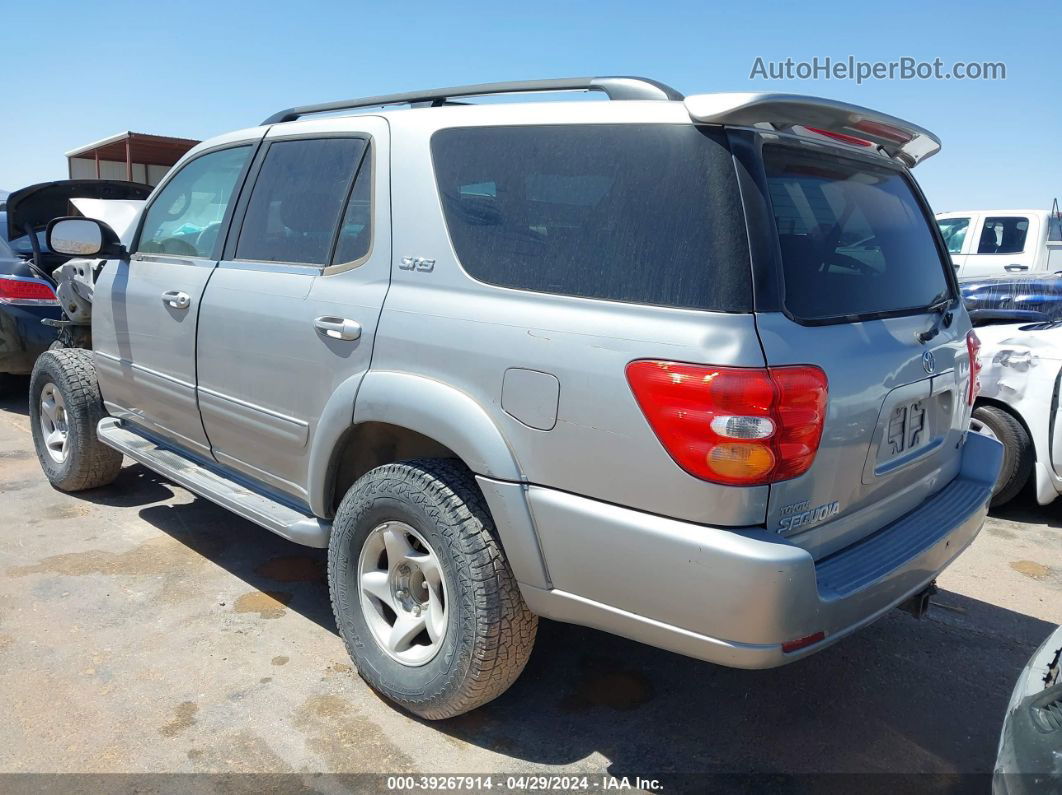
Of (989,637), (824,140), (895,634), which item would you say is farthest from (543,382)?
(989,637)

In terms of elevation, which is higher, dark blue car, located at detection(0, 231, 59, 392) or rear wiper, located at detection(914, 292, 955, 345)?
rear wiper, located at detection(914, 292, 955, 345)

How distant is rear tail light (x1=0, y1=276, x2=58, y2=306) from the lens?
626 cm

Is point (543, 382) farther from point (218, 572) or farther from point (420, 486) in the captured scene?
point (218, 572)

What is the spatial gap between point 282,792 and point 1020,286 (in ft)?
18.4

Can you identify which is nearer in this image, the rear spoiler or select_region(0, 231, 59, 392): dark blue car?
the rear spoiler

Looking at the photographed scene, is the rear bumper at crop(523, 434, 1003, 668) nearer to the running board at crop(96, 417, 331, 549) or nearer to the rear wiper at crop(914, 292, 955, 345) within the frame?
the rear wiper at crop(914, 292, 955, 345)

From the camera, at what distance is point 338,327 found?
2.79m

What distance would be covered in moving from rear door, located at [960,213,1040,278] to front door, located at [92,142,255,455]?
32.6ft

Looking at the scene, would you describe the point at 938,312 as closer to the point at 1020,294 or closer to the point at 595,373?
the point at 595,373

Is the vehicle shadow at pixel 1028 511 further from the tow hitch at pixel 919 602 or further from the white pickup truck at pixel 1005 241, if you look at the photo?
the white pickup truck at pixel 1005 241

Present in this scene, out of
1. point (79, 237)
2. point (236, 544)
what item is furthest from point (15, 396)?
point (236, 544)

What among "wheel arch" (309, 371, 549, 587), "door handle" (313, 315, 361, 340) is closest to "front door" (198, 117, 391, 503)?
"door handle" (313, 315, 361, 340)

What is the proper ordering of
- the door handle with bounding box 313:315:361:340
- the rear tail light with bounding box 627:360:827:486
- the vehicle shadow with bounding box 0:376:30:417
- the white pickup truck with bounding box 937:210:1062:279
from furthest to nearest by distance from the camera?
the white pickup truck with bounding box 937:210:1062:279, the vehicle shadow with bounding box 0:376:30:417, the door handle with bounding box 313:315:361:340, the rear tail light with bounding box 627:360:827:486

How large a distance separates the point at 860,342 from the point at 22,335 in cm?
623
